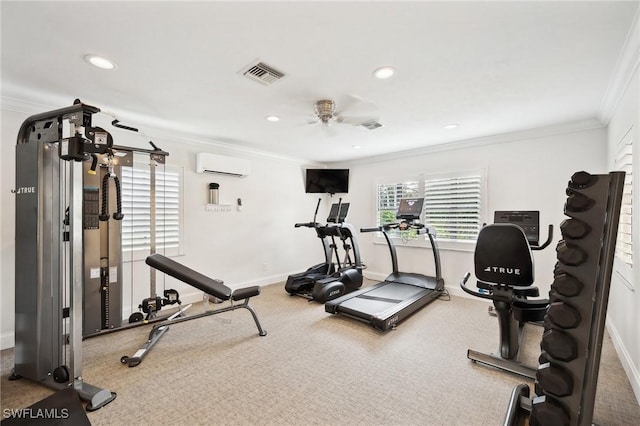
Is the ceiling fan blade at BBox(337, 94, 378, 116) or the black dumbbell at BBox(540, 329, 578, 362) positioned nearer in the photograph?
the black dumbbell at BBox(540, 329, 578, 362)

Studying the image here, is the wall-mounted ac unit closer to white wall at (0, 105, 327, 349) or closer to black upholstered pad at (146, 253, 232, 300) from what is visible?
white wall at (0, 105, 327, 349)

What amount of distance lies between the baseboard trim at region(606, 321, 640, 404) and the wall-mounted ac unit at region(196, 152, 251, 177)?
15.5 ft

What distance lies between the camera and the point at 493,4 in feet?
4.96

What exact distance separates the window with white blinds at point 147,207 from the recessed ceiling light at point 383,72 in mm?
2966

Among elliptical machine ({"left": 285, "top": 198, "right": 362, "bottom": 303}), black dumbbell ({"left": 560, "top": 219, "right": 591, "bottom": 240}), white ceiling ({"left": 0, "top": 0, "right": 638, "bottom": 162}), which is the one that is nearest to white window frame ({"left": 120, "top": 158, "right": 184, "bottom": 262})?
white ceiling ({"left": 0, "top": 0, "right": 638, "bottom": 162})

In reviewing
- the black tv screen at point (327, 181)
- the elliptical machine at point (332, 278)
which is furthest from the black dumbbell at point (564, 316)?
the black tv screen at point (327, 181)

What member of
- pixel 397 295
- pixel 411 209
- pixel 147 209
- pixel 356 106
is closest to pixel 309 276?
pixel 397 295

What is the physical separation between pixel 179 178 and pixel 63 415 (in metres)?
2.91

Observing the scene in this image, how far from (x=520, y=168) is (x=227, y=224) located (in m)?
4.43

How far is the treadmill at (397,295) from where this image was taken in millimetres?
3262

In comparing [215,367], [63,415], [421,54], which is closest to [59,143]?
[63,415]

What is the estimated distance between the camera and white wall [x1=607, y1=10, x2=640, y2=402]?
6.50 ft

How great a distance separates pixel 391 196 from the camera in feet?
17.5

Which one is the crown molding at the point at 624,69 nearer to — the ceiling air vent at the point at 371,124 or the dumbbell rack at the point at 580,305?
the dumbbell rack at the point at 580,305
